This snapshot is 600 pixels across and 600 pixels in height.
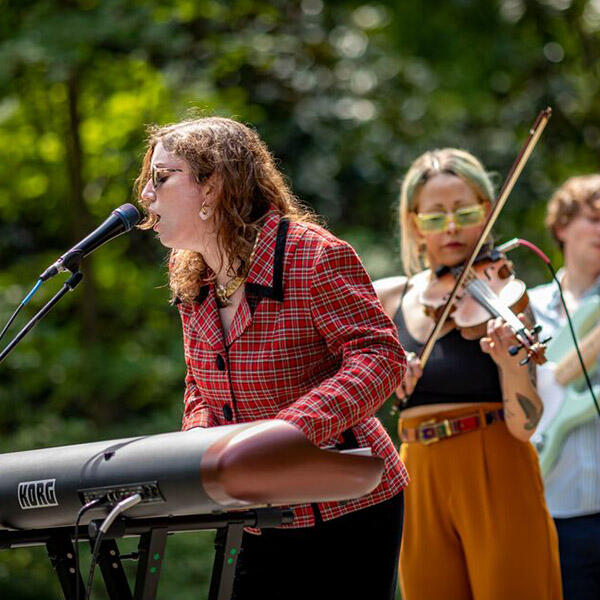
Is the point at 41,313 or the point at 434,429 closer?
the point at 41,313

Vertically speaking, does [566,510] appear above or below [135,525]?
below

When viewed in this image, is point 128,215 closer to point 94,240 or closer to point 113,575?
point 94,240

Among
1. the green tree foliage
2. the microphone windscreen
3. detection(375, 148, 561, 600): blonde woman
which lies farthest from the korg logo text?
the green tree foliage

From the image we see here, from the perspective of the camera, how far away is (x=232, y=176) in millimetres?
2441

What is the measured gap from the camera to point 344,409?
2.14 m

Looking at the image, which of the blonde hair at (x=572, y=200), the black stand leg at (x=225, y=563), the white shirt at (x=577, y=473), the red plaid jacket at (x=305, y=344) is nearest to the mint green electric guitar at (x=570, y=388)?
the white shirt at (x=577, y=473)

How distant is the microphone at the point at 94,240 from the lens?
7.70ft

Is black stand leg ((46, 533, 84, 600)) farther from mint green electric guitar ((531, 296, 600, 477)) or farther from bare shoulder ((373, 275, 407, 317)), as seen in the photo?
mint green electric guitar ((531, 296, 600, 477))

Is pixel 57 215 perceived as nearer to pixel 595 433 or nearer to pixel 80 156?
pixel 80 156

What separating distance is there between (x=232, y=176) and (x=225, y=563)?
0.82 metres

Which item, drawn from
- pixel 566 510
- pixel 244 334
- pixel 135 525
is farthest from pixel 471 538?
pixel 135 525

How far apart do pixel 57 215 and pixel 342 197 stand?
6.77 ft

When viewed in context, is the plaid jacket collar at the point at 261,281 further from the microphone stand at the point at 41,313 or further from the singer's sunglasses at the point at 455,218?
the singer's sunglasses at the point at 455,218

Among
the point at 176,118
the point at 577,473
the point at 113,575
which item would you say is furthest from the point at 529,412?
the point at 176,118
